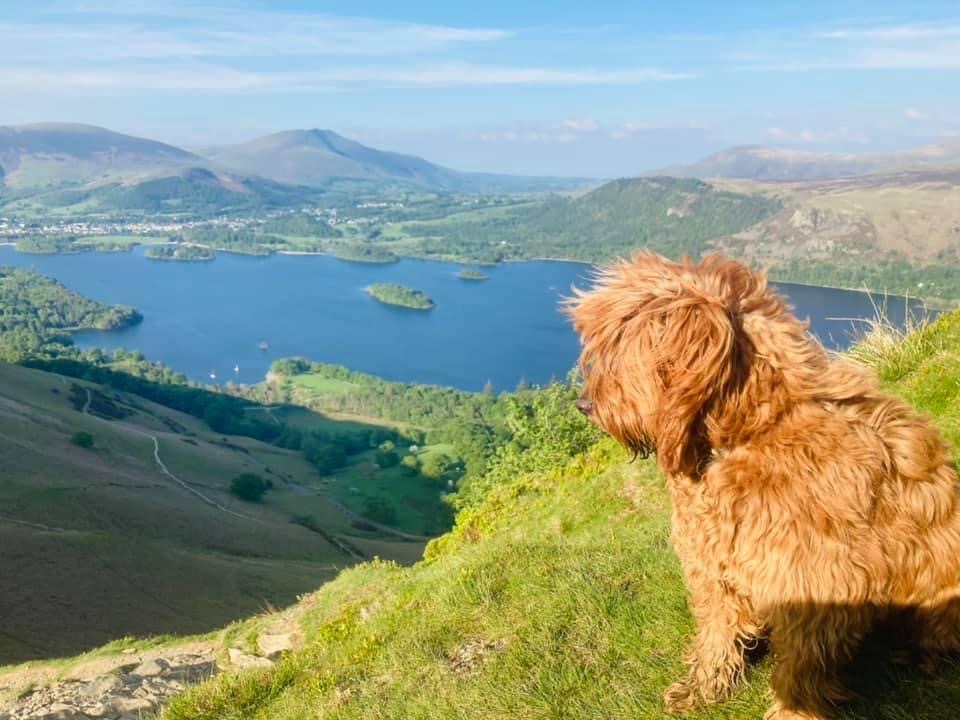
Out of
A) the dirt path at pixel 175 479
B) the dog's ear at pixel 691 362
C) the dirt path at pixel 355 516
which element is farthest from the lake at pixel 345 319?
the dog's ear at pixel 691 362

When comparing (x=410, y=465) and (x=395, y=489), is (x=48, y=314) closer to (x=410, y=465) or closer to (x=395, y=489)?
(x=410, y=465)

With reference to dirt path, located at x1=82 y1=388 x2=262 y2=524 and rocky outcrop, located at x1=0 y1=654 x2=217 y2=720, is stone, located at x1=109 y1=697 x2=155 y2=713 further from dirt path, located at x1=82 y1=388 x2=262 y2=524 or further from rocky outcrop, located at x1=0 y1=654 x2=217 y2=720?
dirt path, located at x1=82 y1=388 x2=262 y2=524

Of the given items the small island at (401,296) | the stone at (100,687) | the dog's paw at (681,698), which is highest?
the dog's paw at (681,698)

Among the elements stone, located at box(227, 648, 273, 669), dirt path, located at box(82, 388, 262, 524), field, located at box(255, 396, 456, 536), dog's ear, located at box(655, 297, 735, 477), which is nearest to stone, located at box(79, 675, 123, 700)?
stone, located at box(227, 648, 273, 669)

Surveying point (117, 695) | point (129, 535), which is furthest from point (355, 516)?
point (117, 695)

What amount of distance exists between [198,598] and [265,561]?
31.4ft

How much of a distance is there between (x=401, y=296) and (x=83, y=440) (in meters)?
96.3

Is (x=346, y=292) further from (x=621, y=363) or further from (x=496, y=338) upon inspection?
(x=621, y=363)

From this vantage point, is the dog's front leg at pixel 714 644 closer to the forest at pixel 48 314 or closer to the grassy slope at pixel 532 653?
the grassy slope at pixel 532 653

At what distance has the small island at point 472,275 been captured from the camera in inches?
6895

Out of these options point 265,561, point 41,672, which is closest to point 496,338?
point 265,561

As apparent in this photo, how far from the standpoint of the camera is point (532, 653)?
14.0ft

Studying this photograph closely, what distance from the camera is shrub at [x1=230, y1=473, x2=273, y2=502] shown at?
5781cm

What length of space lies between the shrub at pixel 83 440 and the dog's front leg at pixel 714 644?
61685 millimetres
